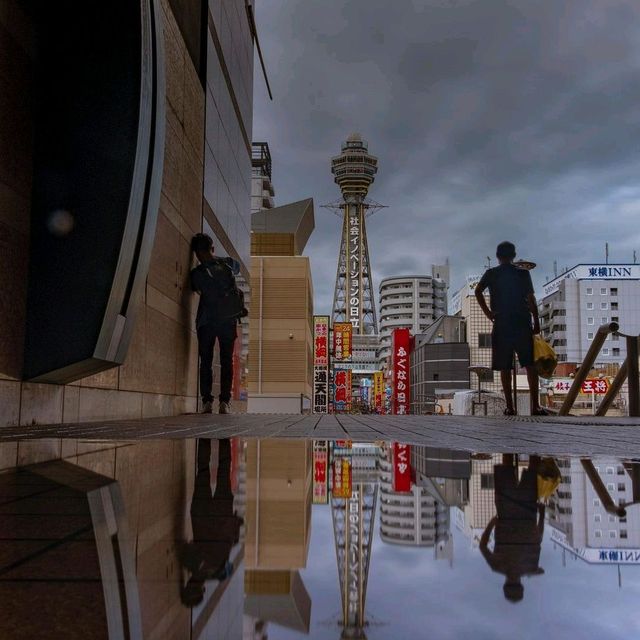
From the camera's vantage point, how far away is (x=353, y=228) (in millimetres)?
147000

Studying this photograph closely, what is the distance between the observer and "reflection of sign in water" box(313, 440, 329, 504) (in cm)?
216

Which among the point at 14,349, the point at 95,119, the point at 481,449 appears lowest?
the point at 481,449

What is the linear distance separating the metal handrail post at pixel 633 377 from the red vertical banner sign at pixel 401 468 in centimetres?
748

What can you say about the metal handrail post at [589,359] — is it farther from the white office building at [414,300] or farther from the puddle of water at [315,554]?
the white office building at [414,300]

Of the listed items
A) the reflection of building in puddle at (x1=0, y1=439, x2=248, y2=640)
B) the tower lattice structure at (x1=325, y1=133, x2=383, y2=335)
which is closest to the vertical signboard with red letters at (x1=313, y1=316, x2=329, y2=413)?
the reflection of building in puddle at (x1=0, y1=439, x2=248, y2=640)

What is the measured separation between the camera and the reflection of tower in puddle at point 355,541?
91 cm

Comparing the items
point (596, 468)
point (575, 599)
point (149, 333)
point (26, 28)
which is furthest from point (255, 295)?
point (575, 599)

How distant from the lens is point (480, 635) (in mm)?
828

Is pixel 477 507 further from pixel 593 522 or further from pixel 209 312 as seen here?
pixel 209 312

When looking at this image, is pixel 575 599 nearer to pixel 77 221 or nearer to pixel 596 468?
pixel 596 468

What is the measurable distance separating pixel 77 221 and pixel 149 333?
302cm

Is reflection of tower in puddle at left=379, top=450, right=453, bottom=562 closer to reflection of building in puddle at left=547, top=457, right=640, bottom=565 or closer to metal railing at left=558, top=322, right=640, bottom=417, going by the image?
reflection of building in puddle at left=547, top=457, right=640, bottom=565

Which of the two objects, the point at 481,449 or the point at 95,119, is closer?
the point at 481,449

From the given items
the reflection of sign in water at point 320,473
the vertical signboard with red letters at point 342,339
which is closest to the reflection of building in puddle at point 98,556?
the reflection of sign in water at point 320,473
